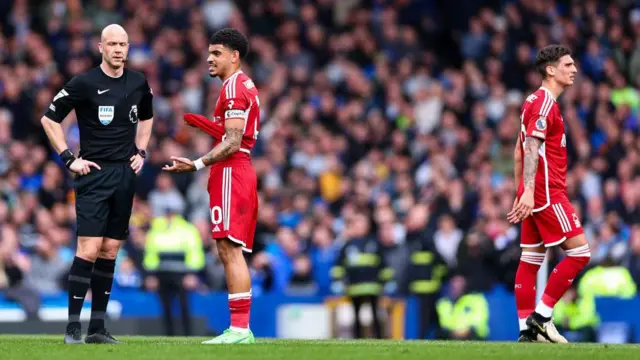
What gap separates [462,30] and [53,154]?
8181 millimetres

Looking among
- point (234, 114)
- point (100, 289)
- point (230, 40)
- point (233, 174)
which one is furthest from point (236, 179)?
point (100, 289)

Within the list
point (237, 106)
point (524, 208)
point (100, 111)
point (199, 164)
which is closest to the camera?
point (199, 164)

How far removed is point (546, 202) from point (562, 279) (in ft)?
2.23

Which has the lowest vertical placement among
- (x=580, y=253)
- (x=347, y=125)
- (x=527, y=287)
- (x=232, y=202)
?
(x=527, y=287)

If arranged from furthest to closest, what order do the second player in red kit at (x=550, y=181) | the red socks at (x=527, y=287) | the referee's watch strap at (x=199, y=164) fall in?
the red socks at (x=527, y=287), the second player in red kit at (x=550, y=181), the referee's watch strap at (x=199, y=164)

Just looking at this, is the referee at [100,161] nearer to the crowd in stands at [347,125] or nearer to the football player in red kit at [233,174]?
the football player in red kit at [233,174]

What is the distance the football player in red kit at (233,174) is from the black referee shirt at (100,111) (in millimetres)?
532

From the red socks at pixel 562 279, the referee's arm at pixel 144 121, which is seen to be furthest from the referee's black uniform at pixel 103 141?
the red socks at pixel 562 279

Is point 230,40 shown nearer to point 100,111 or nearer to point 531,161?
point 100,111

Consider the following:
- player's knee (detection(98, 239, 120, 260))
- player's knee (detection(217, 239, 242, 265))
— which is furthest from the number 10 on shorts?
player's knee (detection(98, 239, 120, 260))

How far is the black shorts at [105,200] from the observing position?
40.0ft

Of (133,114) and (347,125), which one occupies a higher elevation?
(347,125)

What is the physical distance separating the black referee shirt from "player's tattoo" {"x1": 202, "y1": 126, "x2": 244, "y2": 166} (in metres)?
0.79

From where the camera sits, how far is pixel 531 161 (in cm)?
1264
